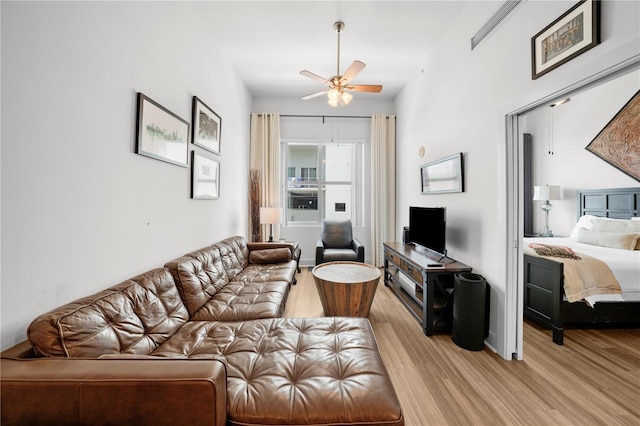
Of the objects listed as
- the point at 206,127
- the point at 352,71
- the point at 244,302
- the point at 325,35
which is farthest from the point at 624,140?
the point at 206,127

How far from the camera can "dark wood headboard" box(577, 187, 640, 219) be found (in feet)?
10.8

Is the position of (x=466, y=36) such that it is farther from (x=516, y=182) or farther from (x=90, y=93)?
(x=90, y=93)

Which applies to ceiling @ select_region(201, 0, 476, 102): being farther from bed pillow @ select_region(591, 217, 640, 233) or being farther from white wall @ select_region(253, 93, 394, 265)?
bed pillow @ select_region(591, 217, 640, 233)

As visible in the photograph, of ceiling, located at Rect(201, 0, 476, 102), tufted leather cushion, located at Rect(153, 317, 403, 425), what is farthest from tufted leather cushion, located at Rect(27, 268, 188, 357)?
ceiling, located at Rect(201, 0, 476, 102)

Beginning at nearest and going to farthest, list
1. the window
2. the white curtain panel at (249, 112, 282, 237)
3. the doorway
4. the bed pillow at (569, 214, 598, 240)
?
the doorway < the bed pillow at (569, 214, 598, 240) < the white curtain panel at (249, 112, 282, 237) < the window

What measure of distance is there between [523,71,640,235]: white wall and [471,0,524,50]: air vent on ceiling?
6.29ft

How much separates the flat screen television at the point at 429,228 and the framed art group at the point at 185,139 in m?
2.50

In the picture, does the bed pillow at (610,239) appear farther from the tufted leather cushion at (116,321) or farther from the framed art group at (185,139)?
the framed art group at (185,139)

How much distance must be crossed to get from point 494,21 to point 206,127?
286cm

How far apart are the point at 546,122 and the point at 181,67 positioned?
5.72m

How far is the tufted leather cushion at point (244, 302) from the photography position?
1.90 m

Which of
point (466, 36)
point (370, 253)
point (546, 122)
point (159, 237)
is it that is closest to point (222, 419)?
point (159, 237)

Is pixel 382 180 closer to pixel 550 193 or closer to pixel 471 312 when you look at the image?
pixel 550 193

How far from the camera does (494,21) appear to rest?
7.22 ft
